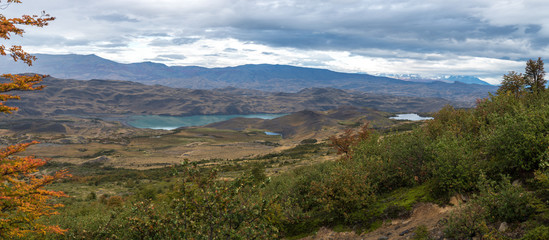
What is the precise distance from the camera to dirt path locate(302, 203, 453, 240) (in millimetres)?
12542

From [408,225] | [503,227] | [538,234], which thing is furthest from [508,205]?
[408,225]

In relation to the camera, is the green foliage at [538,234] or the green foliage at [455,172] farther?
the green foliage at [455,172]

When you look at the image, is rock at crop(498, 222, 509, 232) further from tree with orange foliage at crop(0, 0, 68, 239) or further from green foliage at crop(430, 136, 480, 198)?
tree with orange foliage at crop(0, 0, 68, 239)

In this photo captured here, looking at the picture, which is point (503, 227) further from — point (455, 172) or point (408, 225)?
point (408, 225)

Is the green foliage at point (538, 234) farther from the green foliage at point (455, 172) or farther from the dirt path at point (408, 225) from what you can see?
the green foliage at point (455, 172)

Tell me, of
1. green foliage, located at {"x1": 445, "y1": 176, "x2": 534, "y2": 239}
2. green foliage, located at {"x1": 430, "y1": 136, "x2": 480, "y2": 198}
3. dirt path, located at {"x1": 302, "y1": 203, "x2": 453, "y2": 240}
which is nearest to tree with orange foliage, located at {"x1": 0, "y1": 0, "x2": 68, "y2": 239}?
dirt path, located at {"x1": 302, "y1": 203, "x2": 453, "y2": 240}

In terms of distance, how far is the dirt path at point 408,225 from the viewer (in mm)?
12542

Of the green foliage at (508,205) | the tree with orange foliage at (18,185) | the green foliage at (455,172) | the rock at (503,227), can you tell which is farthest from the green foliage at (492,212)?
the tree with orange foliage at (18,185)

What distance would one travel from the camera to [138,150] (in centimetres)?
11462

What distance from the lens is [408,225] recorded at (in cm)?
1331

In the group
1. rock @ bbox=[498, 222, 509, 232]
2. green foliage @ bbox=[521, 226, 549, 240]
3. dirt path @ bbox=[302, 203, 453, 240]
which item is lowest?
dirt path @ bbox=[302, 203, 453, 240]

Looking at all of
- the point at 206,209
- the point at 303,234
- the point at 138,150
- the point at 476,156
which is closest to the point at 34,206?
the point at 206,209

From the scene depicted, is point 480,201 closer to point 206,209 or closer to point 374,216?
point 374,216

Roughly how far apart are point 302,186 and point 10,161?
1630 centimetres
